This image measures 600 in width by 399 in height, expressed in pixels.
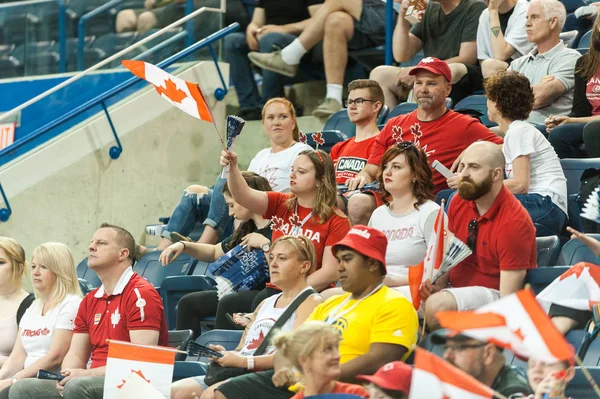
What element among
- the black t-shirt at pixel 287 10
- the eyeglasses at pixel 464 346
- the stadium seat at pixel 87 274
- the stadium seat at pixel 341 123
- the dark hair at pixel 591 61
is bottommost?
the stadium seat at pixel 87 274

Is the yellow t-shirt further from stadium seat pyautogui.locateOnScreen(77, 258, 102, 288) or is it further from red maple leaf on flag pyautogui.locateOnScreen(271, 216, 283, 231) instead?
stadium seat pyautogui.locateOnScreen(77, 258, 102, 288)

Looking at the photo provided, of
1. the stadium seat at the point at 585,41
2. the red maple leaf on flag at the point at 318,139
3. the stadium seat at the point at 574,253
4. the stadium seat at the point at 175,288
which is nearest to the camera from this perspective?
the stadium seat at the point at 574,253

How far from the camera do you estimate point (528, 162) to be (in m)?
6.21

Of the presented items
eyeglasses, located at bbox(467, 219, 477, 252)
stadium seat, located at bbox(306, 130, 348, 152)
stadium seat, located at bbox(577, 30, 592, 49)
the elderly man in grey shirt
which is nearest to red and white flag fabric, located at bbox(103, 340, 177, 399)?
eyeglasses, located at bbox(467, 219, 477, 252)

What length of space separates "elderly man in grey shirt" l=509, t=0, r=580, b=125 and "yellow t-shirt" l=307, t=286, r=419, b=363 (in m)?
2.53

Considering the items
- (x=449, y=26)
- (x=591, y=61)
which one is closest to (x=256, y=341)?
(x=591, y=61)

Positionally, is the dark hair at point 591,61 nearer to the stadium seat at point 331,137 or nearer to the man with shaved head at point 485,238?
the man with shaved head at point 485,238

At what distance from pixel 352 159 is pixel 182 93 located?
133cm

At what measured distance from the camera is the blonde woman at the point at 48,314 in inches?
250

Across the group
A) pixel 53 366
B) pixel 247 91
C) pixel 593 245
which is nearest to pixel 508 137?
pixel 593 245

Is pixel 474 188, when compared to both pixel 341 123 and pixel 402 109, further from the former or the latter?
pixel 341 123

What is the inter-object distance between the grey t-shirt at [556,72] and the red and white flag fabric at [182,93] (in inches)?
81.7

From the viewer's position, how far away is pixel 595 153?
6.67 meters

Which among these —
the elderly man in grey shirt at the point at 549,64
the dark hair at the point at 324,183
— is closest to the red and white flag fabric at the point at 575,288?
the dark hair at the point at 324,183
